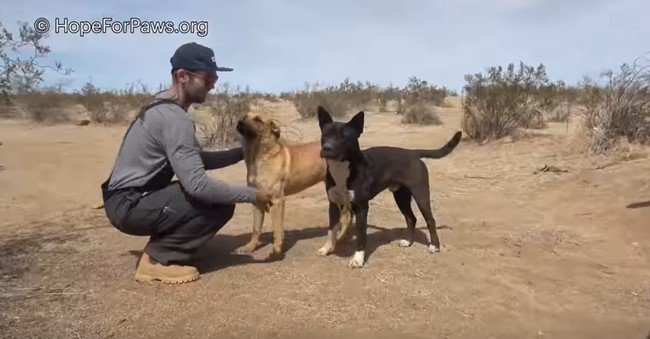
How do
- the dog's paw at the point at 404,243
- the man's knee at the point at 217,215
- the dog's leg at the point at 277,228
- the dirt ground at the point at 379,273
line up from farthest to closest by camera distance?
1. the dog's paw at the point at 404,243
2. the dog's leg at the point at 277,228
3. the man's knee at the point at 217,215
4. the dirt ground at the point at 379,273

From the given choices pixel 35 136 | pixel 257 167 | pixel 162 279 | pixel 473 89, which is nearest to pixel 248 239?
pixel 257 167

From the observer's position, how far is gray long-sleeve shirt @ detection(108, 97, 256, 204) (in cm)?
426

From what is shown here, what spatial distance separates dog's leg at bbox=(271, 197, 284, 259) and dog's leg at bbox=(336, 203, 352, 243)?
62cm

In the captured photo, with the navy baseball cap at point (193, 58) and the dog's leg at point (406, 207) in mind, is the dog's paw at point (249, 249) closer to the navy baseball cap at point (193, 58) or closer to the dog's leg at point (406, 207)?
the dog's leg at point (406, 207)

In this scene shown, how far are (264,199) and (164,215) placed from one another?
2.55 ft

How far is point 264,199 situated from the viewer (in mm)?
4723

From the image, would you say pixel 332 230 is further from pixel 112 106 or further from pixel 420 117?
pixel 112 106

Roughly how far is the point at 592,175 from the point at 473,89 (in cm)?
598

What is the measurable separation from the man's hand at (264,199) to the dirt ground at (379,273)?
0.50 metres

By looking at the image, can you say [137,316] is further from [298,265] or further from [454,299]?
[454,299]

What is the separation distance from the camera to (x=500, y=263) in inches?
204

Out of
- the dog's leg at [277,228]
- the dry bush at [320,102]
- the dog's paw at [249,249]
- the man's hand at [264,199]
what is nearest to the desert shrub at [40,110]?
the dry bush at [320,102]

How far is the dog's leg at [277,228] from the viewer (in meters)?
5.22

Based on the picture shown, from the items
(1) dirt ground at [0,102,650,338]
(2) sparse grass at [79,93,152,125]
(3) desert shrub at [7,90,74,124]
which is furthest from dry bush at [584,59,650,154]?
(3) desert shrub at [7,90,74,124]
